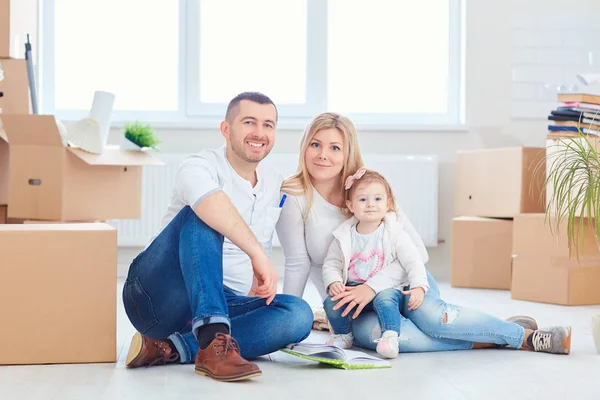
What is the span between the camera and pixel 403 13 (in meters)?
4.68

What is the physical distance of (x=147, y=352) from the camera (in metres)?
1.94

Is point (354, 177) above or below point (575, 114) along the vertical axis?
below

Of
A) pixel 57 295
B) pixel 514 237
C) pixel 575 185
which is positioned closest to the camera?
pixel 57 295

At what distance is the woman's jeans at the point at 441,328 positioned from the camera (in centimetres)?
219

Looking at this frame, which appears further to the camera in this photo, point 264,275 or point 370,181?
point 370,181

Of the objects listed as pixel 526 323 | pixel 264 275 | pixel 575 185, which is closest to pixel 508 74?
pixel 575 185

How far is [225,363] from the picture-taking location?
Result: 1.77 meters

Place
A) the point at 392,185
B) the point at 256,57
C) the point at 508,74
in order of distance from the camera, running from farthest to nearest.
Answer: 1. the point at 256,57
2. the point at 508,74
3. the point at 392,185

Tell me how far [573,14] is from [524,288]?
1806 mm

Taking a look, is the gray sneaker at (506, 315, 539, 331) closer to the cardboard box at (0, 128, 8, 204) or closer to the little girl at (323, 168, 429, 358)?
the little girl at (323, 168, 429, 358)

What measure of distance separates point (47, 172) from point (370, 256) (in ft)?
4.98

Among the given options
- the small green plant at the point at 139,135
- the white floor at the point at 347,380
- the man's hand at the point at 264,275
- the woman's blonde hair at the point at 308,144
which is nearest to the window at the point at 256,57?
the small green plant at the point at 139,135

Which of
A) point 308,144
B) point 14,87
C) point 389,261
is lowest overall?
point 389,261

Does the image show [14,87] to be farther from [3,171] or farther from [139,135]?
[139,135]
